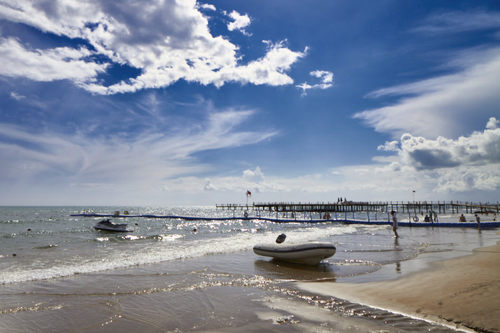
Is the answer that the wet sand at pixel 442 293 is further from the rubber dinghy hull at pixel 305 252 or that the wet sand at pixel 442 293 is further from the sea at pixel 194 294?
the rubber dinghy hull at pixel 305 252

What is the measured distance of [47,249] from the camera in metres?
19.6

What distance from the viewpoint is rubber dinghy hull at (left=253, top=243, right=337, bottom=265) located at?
12047 millimetres

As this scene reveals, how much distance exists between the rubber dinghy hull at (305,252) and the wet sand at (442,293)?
9.23ft

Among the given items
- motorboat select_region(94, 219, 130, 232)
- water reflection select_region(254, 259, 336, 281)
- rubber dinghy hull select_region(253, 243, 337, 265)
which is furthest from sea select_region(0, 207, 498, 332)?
motorboat select_region(94, 219, 130, 232)

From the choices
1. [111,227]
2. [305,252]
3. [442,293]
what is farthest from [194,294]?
[111,227]

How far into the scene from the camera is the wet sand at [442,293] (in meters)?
5.67

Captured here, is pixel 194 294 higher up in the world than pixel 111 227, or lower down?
higher up

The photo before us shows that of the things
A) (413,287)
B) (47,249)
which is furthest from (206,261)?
(47,249)

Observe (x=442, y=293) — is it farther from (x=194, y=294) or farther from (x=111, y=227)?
(x=111, y=227)

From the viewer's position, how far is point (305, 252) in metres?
12.2

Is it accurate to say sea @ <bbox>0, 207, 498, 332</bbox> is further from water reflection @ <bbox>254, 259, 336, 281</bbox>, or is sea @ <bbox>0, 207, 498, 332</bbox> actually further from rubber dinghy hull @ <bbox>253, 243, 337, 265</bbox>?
rubber dinghy hull @ <bbox>253, 243, 337, 265</bbox>

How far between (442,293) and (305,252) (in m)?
5.60

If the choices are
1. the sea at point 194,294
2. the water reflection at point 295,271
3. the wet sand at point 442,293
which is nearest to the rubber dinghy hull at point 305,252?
the water reflection at point 295,271

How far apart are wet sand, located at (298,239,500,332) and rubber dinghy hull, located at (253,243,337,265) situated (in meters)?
2.81
